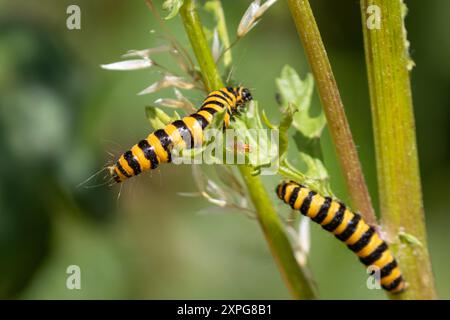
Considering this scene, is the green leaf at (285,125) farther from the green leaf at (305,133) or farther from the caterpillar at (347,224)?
the caterpillar at (347,224)

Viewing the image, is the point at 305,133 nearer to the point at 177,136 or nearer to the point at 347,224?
the point at 347,224

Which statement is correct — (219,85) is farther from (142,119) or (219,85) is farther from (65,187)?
(142,119)

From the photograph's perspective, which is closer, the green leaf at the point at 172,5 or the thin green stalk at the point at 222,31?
the green leaf at the point at 172,5

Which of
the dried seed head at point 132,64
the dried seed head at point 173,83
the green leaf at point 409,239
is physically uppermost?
the dried seed head at point 132,64

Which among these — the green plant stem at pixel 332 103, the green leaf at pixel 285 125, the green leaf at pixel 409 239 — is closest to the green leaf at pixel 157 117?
the green leaf at pixel 285 125

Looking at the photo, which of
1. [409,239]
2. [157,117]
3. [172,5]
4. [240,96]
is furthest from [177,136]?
[409,239]

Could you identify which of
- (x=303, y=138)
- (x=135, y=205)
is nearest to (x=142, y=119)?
(x=135, y=205)

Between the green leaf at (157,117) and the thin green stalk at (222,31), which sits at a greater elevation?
the thin green stalk at (222,31)
